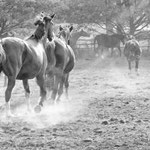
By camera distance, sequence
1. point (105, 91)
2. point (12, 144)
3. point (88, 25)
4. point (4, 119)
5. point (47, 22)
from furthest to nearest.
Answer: point (88, 25) < point (105, 91) < point (47, 22) < point (4, 119) < point (12, 144)

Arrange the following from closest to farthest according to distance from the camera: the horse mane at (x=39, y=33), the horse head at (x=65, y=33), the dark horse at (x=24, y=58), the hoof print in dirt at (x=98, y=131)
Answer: the hoof print in dirt at (x=98, y=131) → the dark horse at (x=24, y=58) → the horse mane at (x=39, y=33) → the horse head at (x=65, y=33)

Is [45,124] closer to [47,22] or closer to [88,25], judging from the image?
[47,22]

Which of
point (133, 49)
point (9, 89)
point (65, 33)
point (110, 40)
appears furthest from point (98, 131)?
point (110, 40)

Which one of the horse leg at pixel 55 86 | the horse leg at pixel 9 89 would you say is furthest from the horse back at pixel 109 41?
the horse leg at pixel 9 89

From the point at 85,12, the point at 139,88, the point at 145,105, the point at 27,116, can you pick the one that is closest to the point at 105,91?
the point at 139,88

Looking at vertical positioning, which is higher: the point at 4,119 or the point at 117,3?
the point at 117,3

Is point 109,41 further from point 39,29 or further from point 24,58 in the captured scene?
point 24,58

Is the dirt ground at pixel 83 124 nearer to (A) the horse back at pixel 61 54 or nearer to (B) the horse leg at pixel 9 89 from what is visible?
(B) the horse leg at pixel 9 89

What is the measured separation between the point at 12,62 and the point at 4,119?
113 cm

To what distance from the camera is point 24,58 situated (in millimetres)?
8180

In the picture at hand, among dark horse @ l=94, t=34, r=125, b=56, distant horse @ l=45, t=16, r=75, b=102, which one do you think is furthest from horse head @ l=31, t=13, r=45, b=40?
dark horse @ l=94, t=34, r=125, b=56

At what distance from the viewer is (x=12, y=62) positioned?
7.74 m

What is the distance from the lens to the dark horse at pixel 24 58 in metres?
7.73

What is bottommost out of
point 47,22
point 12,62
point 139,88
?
point 139,88
